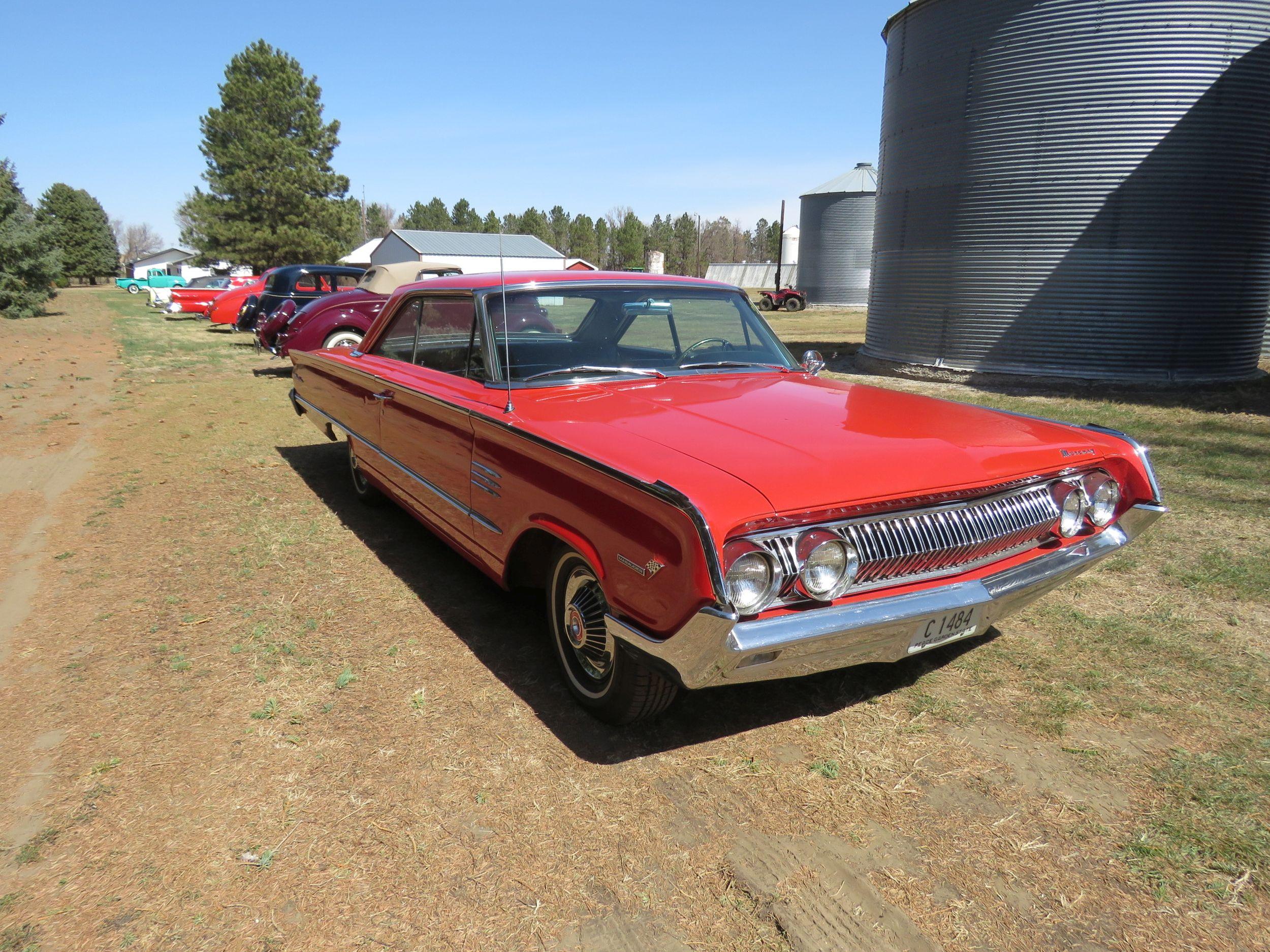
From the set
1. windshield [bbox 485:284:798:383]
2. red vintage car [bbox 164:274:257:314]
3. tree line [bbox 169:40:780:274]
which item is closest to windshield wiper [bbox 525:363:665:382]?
windshield [bbox 485:284:798:383]

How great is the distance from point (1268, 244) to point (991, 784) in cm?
1182

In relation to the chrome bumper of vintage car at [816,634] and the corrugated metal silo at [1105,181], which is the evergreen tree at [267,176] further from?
the chrome bumper of vintage car at [816,634]

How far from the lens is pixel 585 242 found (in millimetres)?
98688

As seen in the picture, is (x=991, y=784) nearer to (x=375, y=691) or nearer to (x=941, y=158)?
(x=375, y=691)

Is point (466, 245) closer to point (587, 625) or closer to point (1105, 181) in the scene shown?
point (1105, 181)

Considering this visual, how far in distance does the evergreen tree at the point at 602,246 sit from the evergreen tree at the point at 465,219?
15.0 metres

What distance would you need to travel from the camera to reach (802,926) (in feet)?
7.11

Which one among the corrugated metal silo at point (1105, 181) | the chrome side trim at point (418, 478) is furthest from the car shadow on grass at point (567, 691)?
the corrugated metal silo at point (1105, 181)

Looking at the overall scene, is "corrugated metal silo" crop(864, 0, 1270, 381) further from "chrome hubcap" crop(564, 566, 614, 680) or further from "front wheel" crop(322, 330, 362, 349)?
"chrome hubcap" crop(564, 566, 614, 680)

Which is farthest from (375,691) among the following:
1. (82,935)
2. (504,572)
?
(82,935)

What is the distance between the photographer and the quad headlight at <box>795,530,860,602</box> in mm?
2402

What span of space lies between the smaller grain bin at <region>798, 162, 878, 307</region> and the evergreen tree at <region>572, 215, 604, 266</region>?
59277 millimetres

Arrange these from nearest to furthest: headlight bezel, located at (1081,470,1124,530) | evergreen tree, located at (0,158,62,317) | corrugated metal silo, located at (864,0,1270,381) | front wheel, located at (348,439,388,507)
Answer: headlight bezel, located at (1081,470,1124,530)
front wheel, located at (348,439,388,507)
corrugated metal silo, located at (864,0,1270,381)
evergreen tree, located at (0,158,62,317)

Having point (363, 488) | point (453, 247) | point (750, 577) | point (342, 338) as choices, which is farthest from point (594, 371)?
point (453, 247)
